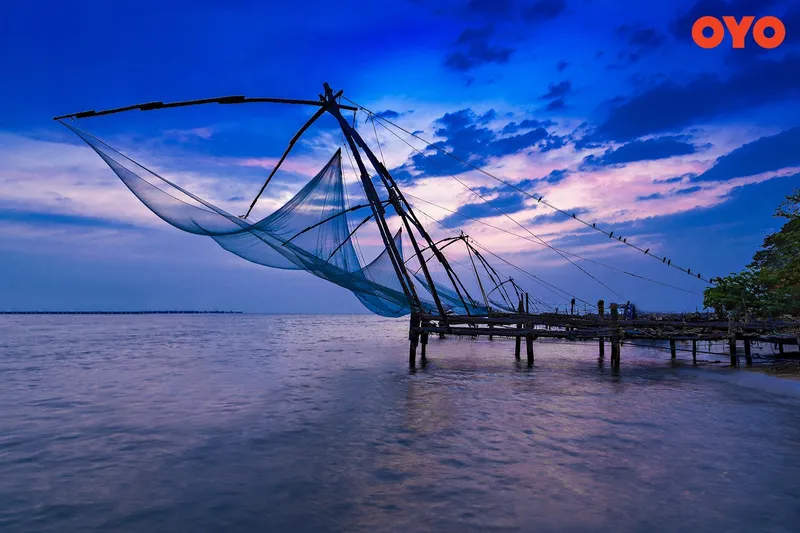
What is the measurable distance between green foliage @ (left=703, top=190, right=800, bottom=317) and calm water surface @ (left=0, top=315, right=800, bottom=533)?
5.06 metres

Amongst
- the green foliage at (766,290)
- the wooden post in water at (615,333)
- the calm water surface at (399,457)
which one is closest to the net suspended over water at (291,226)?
the calm water surface at (399,457)

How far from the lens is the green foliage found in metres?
15.1

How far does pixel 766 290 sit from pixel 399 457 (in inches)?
739

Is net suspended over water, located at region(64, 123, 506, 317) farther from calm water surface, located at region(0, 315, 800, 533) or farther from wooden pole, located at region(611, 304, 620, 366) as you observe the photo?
wooden pole, located at region(611, 304, 620, 366)

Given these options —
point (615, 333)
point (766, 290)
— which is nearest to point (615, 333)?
point (615, 333)

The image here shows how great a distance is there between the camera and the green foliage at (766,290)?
15.1 metres

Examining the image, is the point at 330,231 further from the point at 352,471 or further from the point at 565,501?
the point at 565,501

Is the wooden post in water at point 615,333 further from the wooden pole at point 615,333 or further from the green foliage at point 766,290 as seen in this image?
the green foliage at point 766,290

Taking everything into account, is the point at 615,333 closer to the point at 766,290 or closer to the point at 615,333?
the point at 615,333

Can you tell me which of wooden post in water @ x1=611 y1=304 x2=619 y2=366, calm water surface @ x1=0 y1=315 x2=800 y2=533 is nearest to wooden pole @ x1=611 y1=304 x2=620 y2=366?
wooden post in water @ x1=611 y1=304 x2=619 y2=366

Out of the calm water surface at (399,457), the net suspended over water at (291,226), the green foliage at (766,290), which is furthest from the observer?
the green foliage at (766,290)

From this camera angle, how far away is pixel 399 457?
19.5ft

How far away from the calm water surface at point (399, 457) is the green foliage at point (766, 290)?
199 inches

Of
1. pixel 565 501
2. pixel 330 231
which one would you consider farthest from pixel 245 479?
pixel 330 231
